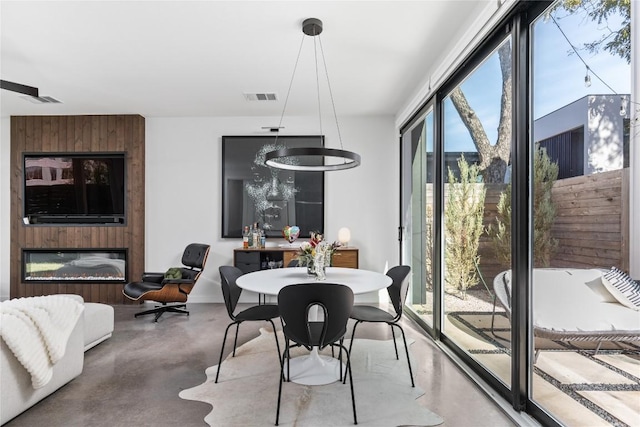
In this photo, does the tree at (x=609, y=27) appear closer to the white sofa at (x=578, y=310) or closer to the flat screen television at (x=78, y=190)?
the white sofa at (x=578, y=310)

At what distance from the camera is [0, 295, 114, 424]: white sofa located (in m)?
2.00

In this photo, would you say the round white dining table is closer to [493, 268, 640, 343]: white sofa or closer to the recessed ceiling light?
[493, 268, 640, 343]: white sofa

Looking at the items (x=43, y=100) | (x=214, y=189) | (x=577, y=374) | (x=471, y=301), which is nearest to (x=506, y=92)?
(x=471, y=301)

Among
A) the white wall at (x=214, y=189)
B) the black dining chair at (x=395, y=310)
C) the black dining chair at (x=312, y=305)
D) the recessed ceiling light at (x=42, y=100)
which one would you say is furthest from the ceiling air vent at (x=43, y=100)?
the black dining chair at (x=395, y=310)

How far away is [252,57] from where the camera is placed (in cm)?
329

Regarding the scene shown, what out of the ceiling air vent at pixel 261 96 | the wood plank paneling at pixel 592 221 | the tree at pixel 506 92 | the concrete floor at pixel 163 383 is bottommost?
the concrete floor at pixel 163 383

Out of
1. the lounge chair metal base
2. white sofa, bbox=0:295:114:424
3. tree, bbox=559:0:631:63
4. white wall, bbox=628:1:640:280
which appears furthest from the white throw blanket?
tree, bbox=559:0:631:63

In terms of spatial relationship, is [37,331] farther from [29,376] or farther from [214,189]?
[214,189]

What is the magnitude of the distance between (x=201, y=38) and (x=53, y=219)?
3.89m

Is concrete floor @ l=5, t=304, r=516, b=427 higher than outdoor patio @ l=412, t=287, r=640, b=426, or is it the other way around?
outdoor patio @ l=412, t=287, r=640, b=426

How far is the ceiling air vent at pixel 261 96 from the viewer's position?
429 centimetres

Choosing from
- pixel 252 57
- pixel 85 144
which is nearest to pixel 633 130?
pixel 252 57

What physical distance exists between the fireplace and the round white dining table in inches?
126

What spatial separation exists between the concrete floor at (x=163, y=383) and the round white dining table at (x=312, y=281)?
1.05 ft
